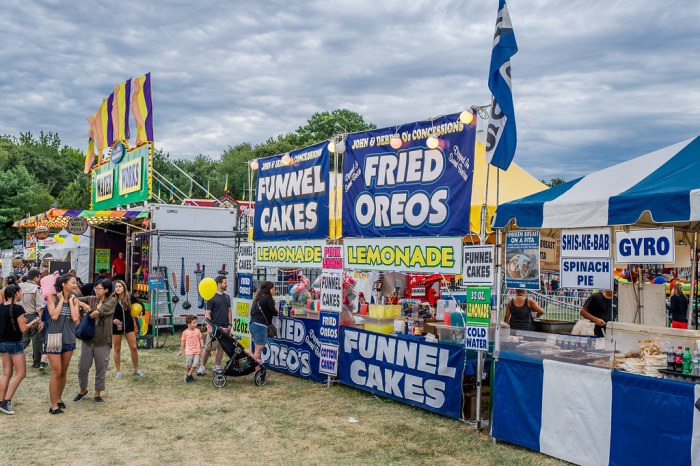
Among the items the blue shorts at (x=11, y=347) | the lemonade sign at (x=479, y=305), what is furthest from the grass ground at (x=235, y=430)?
the lemonade sign at (x=479, y=305)

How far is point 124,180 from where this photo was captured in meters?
19.5

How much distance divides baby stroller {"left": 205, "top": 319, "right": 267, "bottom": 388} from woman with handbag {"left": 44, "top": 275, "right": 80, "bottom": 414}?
241cm

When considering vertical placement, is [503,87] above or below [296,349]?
above

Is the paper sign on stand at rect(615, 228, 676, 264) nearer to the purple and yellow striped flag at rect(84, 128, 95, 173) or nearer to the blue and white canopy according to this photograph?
the blue and white canopy

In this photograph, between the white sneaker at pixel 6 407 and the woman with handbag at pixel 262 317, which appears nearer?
the white sneaker at pixel 6 407

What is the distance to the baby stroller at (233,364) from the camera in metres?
9.91

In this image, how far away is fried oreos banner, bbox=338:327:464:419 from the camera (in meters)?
7.91

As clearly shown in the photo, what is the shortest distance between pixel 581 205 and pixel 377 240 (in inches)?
142

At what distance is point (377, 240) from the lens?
30.6 ft

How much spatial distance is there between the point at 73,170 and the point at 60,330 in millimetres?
56610

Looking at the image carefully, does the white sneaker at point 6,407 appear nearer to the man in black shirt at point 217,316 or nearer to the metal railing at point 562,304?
the man in black shirt at point 217,316

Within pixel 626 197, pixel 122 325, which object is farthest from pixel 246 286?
pixel 626 197

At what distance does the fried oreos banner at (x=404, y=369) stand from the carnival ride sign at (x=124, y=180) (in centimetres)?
981

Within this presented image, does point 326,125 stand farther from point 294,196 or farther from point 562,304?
point 294,196
